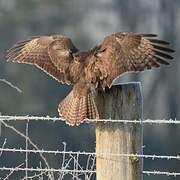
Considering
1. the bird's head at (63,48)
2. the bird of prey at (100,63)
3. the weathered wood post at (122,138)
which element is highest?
the bird's head at (63,48)

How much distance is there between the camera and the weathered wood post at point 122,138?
358 cm

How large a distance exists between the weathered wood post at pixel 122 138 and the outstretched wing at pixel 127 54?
58 centimetres

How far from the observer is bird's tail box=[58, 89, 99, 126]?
13.0 ft

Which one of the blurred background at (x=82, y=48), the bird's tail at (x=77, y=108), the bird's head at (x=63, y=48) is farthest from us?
the blurred background at (x=82, y=48)

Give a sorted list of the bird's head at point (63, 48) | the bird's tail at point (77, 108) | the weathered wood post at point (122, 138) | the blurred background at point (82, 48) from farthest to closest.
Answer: the blurred background at point (82, 48), the bird's head at point (63, 48), the bird's tail at point (77, 108), the weathered wood post at point (122, 138)

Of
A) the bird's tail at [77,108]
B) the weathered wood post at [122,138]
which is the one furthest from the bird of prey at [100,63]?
the weathered wood post at [122,138]

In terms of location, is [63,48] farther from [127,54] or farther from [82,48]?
[82,48]

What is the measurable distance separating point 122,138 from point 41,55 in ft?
4.38

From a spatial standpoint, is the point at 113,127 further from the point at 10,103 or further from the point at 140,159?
the point at 10,103

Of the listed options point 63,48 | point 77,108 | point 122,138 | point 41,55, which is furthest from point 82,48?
point 122,138

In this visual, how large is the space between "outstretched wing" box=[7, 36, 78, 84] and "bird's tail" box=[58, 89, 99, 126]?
238 mm

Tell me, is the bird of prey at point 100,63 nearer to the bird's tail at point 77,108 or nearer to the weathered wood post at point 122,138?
the bird's tail at point 77,108

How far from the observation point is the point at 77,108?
415cm

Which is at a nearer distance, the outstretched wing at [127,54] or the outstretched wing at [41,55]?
the outstretched wing at [127,54]
